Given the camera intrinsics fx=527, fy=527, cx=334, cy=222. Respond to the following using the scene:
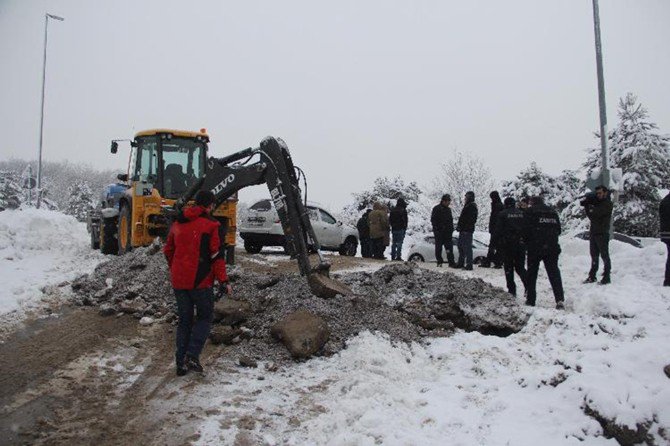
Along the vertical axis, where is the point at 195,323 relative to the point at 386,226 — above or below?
below

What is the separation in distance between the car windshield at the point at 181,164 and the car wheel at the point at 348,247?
22.4ft

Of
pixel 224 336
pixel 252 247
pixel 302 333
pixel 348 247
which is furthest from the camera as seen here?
pixel 348 247

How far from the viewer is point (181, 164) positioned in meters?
12.4

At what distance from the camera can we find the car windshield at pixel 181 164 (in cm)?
1217

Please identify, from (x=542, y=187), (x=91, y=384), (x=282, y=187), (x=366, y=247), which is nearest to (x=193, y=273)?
(x=91, y=384)

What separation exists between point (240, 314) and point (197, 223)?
184 cm

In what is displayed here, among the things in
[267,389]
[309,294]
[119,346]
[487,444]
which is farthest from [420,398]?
[119,346]

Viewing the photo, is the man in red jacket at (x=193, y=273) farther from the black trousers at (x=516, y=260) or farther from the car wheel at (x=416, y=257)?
the car wheel at (x=416, y=257)

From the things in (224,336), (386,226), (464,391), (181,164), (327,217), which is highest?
(181,164)

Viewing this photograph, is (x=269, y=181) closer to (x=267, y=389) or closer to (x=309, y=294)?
(x=309, y=294)

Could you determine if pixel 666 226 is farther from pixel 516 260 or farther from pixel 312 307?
pixel 312 307

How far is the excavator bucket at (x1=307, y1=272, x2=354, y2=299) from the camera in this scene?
725 centimetres

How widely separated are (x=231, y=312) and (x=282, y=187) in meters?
1.96

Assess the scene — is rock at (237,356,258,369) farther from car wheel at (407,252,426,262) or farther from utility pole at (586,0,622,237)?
car wheel at (407,252,426,262)
